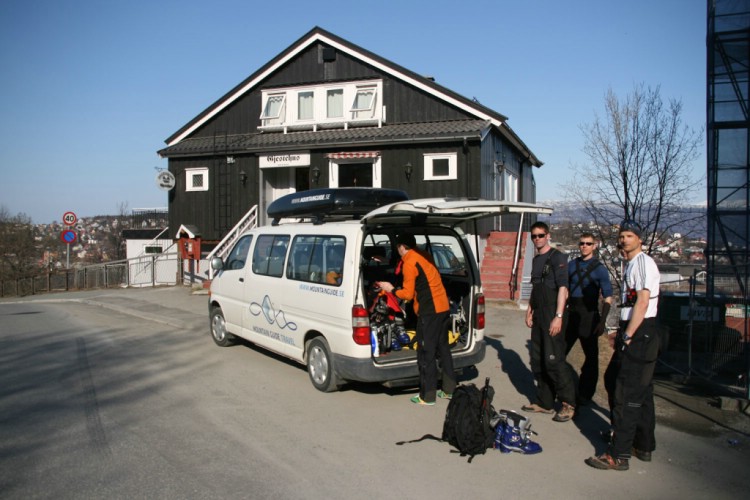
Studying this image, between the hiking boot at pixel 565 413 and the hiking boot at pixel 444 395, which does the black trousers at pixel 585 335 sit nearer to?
the hiking boot at pixel 565 413

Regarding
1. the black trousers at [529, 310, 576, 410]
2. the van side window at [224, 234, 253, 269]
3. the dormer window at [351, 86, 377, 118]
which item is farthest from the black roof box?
the dormer window at [351, 86, 377, 118]

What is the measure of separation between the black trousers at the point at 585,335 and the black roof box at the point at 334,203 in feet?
10.4

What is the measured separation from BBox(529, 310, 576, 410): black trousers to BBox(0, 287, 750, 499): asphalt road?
14.2 inches

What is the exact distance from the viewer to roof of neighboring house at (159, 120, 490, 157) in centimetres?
1869

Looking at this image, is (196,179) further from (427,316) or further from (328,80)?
(427,316)

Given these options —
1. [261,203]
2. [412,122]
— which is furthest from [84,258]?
[412,122]

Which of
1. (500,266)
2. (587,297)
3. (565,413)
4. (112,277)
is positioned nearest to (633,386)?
(565,413)

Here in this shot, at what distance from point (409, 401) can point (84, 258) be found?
5241cm

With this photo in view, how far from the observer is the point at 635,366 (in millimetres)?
4941

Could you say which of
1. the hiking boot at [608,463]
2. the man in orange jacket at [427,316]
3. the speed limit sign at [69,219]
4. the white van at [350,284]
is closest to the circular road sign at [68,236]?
the speed limit sign at [69,219]

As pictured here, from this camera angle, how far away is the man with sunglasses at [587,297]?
6.37 meters

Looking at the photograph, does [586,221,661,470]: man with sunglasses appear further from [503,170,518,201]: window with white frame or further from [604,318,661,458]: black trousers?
[503,170,518,201]: window with white frame

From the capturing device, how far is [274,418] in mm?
6281

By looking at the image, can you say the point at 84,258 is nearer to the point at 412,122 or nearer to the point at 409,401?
the point at 412,122
